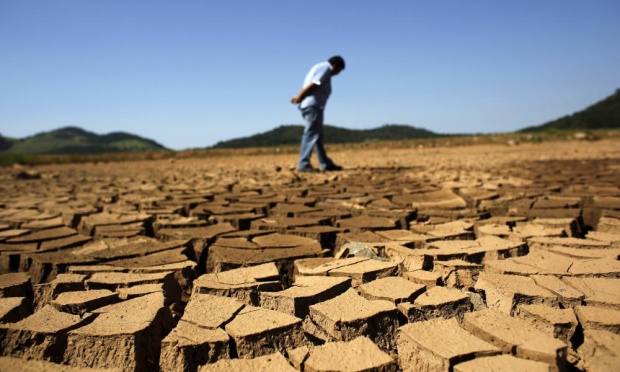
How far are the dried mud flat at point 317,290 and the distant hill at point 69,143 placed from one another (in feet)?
183

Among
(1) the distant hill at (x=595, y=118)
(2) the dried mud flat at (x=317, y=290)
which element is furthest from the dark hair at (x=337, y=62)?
(1) the distant hill at (x=595, y=118)

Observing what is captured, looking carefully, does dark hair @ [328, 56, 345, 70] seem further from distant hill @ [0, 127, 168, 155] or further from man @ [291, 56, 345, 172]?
distant hill @ [0, 127, 168, 155]

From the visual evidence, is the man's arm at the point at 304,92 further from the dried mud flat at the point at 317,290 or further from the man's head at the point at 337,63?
the dried mud flat at the point at 317,290

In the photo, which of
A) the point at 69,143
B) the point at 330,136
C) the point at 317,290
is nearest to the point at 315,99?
the point at 317,290

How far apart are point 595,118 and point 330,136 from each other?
33700mm

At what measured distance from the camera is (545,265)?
6.10 ft

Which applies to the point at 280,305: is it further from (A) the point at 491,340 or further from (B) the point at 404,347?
(A) the point at 491,340

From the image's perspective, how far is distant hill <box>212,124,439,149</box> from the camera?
23531 mm

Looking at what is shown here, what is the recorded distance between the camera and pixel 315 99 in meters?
6.05

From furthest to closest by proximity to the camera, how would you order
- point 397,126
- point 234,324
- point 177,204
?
point 397,126, point 177,204, point 234,324

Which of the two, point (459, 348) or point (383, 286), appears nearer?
point (459, 348)

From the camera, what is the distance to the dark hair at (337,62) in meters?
5.91

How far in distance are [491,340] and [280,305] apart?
0.66 meters

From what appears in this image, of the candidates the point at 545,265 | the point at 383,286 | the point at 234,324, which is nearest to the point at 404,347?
the point at 383,286
